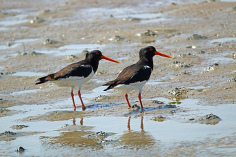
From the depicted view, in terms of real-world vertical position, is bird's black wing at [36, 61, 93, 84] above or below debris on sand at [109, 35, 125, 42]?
below

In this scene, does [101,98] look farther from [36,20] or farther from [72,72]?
[36,20]

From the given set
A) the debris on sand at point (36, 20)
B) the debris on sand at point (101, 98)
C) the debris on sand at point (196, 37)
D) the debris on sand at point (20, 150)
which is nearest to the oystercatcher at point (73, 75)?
the debris on sand at point (101, 98)

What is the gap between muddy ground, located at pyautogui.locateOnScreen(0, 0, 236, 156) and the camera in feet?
Answer: 24.6

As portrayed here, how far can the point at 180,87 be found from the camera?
980 centimetres

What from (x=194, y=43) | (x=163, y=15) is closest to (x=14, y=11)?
(x=163, y=15)

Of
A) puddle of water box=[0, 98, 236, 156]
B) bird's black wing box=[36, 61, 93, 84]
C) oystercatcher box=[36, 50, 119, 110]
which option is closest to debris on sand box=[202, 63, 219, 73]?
puddle of water box=[0, 98, 236, 156]

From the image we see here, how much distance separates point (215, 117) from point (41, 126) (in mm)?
3054

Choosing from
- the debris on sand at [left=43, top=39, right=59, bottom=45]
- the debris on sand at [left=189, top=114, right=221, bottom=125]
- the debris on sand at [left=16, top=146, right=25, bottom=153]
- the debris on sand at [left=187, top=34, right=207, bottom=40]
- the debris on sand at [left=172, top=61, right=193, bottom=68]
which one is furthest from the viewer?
the debris on sand at [left=43, top=39, right=59, bottom=45]

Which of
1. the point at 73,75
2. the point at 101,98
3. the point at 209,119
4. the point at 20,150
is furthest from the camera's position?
the point at 101,98

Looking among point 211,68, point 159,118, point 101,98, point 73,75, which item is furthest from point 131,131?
point 211,68

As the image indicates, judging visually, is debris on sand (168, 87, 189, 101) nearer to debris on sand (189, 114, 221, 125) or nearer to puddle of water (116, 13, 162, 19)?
debris on sand (189, 114, 221, 125)

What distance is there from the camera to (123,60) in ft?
40.6

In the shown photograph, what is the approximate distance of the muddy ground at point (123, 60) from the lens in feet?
24.6

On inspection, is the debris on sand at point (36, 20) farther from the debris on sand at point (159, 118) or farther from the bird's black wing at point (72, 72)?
the debris on sand at point (159, 118)
